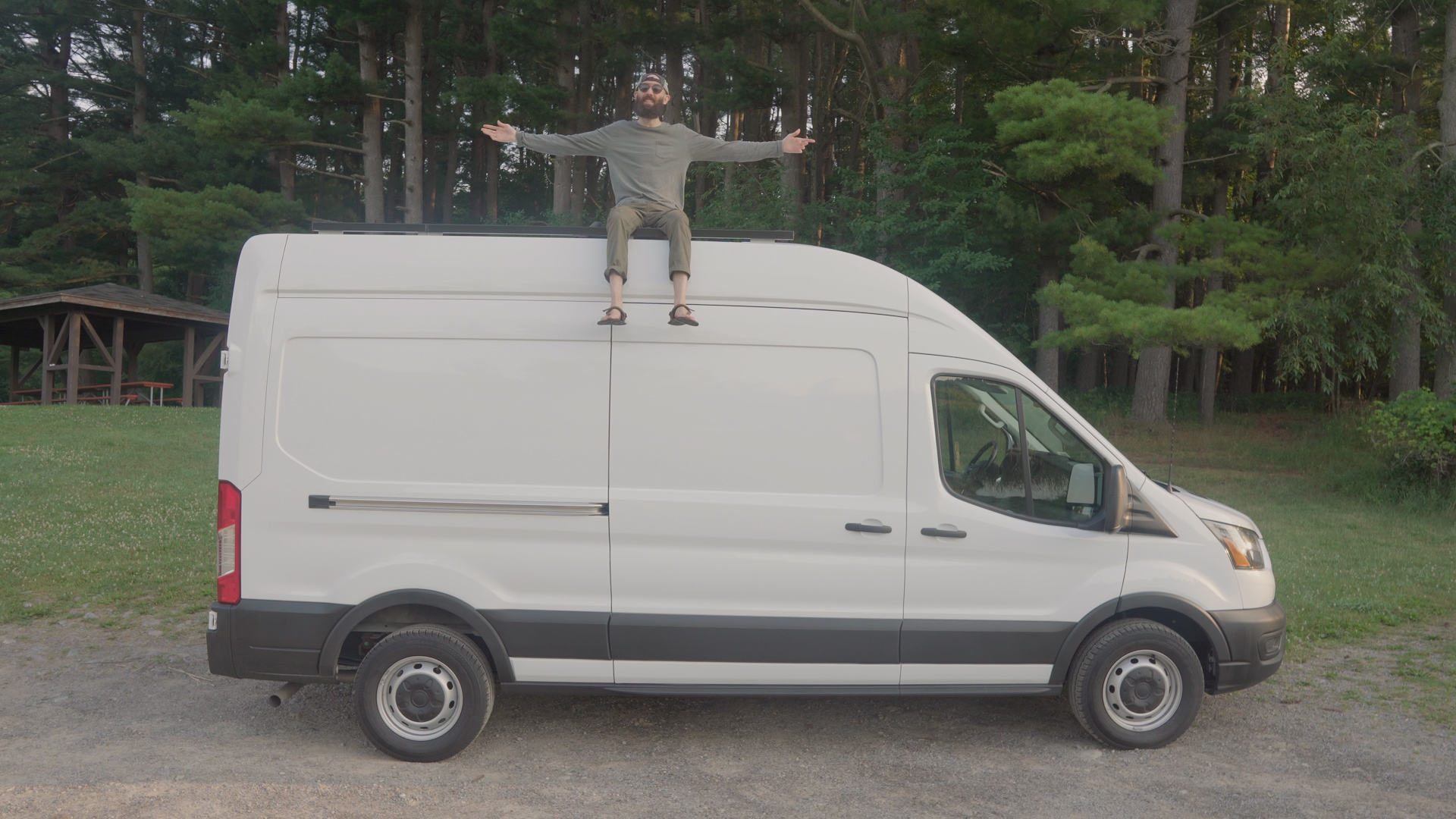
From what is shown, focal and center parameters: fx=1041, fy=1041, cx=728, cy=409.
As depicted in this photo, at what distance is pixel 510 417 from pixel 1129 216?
19.6 meters

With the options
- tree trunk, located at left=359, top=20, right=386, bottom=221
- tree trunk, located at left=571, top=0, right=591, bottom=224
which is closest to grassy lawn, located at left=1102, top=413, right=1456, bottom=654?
tree trunk, located at left=571, top=0, right=591, bottom=224

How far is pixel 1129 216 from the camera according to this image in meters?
21.6

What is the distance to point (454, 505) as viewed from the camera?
4910mm

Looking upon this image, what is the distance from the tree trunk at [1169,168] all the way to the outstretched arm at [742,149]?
1444 cm

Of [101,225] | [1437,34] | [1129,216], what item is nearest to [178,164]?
[101,225]

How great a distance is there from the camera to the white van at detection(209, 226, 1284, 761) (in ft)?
16.1

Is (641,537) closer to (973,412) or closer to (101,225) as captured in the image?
(973,412)

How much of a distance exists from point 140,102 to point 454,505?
45.2m

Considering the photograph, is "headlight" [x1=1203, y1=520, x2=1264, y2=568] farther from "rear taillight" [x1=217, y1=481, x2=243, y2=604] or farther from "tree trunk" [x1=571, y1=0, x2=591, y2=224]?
"tree trunk" [x1=571, y1=0, x2=591, y2=224]

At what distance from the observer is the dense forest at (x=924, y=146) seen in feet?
53.6

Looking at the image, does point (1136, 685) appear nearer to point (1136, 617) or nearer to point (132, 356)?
point (1136, 617)

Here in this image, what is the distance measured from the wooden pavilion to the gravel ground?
842 inches

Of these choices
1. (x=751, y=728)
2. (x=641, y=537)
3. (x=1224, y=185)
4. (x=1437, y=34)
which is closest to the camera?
(x=641, y=537)

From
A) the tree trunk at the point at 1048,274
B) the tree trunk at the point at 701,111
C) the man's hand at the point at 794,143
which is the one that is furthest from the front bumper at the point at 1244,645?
the tree trunk at the point at 701,111
